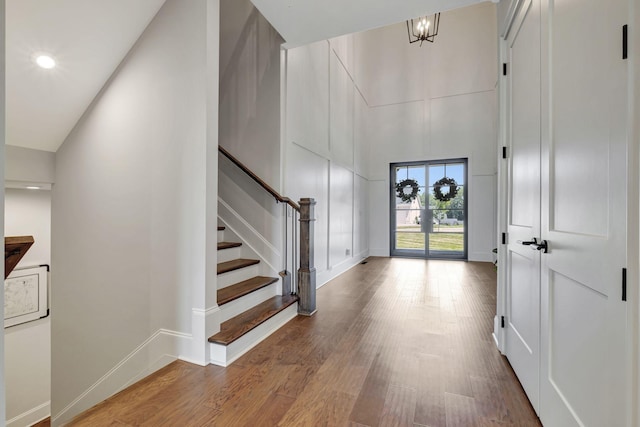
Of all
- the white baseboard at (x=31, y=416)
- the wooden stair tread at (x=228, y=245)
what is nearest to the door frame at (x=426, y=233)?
the wooden stair tread at (x=228, y=245)

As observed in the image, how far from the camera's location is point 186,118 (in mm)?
2033

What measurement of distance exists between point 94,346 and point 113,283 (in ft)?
2.12

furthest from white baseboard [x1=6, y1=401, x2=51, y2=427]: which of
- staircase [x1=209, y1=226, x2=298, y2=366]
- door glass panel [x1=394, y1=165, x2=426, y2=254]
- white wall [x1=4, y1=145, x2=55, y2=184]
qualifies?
door glass panel [x1=394, y1=165, x2=426, y2=254]

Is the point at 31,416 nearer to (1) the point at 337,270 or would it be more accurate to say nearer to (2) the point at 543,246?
(1) the point at 337,270

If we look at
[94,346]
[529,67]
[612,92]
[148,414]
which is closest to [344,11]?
[529,67]

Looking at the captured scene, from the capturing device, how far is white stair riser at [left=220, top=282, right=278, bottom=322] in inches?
89.8

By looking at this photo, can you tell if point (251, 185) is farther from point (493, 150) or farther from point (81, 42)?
point (493, 150)

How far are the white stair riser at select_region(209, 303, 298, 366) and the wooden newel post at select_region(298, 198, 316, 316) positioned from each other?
17 centimetres

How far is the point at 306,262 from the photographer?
2842mm

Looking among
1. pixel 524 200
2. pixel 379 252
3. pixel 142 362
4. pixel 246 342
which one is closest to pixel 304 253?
pixel 246 342

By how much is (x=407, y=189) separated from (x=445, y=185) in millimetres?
823

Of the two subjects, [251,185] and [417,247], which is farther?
[417,247]

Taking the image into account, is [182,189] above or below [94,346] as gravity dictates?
above

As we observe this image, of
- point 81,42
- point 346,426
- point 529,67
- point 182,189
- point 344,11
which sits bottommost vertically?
point 346,426
